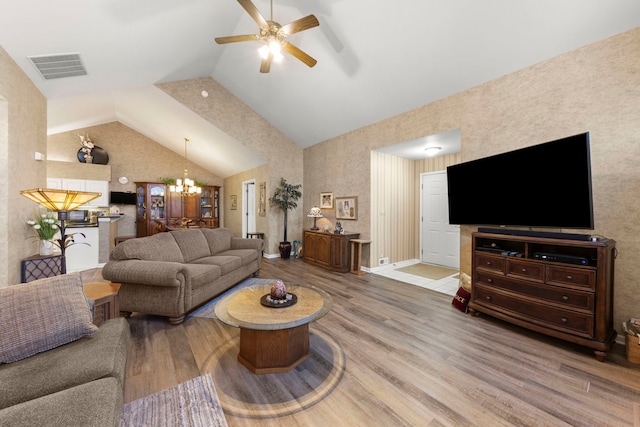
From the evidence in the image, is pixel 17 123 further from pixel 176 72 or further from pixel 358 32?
pixel 358 32

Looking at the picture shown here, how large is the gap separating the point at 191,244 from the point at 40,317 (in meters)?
2.48

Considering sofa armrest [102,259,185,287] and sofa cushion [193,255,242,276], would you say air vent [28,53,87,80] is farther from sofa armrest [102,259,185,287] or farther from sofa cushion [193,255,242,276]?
sofa cushion [193,255,242,276]

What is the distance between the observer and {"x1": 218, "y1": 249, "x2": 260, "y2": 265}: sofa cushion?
3889 millimetres

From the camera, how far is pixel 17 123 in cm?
269

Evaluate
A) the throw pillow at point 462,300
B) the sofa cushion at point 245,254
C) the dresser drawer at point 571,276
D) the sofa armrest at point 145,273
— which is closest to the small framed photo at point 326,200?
the sofa cushion at point 245,254

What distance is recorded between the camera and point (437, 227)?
5352 millimetres

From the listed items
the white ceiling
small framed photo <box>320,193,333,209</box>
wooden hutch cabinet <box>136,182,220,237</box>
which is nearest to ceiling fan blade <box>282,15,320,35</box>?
the white ceiling

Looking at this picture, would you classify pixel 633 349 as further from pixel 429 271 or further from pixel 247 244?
pixel 247 244

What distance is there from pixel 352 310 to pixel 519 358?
1.59 meters

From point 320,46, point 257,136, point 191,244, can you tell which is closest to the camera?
point 320,46

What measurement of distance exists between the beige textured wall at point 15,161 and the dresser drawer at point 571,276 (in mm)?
5278

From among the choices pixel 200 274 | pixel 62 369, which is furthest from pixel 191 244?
pixel 62 369

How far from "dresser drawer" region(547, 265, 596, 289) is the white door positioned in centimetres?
278

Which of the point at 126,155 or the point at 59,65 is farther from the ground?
the point at 126,155
